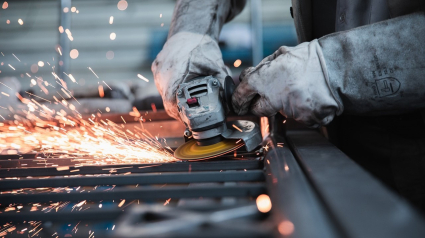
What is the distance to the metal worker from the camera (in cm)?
105

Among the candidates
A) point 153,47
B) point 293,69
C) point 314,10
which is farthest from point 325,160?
point 153,47

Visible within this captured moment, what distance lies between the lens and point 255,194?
79 cm

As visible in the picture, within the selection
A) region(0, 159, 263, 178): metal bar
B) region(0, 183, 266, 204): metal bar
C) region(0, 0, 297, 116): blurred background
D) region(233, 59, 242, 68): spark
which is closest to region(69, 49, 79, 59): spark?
region(0, 0, 297, 116): blurred background

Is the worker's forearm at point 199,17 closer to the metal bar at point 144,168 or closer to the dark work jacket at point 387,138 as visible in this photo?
the dark work jacket at point 387,138

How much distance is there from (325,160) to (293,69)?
1.33 feet

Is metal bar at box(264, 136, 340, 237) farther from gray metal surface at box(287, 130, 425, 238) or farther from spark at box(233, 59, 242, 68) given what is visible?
spark at box(233, 59, 242, 68)

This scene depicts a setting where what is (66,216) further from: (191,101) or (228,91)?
(228,91)

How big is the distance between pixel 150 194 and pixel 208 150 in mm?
486

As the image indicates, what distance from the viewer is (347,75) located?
3.63 feet

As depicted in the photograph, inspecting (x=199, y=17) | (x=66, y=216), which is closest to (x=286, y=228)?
(x=66, y=216)

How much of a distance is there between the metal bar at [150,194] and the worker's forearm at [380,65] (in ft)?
1.83

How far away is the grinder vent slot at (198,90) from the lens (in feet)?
4.10

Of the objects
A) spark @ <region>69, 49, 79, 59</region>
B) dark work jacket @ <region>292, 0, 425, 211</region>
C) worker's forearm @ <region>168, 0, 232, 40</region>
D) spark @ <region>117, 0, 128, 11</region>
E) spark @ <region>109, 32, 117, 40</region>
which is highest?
spark @ <region>117, 0, 128, 11</region>

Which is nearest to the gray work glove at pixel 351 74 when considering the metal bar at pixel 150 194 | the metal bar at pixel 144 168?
the metal bar at pixel 144 168
